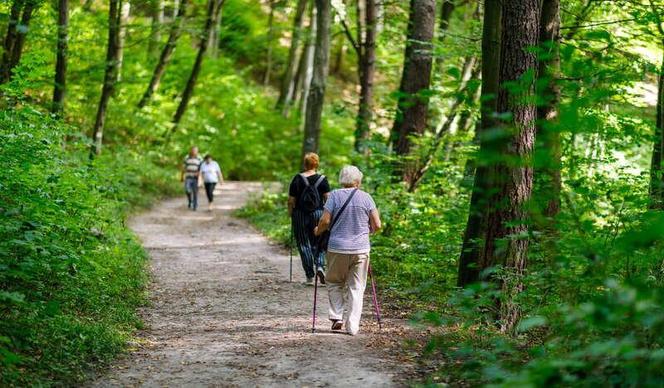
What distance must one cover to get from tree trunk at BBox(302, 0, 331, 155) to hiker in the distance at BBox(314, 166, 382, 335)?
9.81m

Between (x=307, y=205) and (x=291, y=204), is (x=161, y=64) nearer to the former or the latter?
(x=291, y=204)

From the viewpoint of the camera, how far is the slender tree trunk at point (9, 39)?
1466 centimetres

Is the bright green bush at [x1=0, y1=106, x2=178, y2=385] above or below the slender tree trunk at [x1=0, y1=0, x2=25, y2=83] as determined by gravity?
below

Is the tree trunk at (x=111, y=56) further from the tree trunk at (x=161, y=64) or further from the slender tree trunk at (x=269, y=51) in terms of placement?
the slender tree trunk at (x=269, y=51)

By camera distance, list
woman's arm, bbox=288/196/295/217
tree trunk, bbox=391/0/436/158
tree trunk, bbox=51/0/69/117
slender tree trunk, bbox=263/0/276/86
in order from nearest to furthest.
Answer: woman's arm, bbox=288/196/295/217, tree trunk, bbox=51/0/69/117, tree trunk, bbox=391/0/436/158, slender tree trunk, bbox=263/0/276/86

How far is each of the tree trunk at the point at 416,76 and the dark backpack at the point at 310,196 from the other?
485 centimetres

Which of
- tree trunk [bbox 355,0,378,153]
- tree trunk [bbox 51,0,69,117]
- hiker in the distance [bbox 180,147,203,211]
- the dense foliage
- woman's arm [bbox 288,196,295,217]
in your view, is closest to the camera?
the dense foliage

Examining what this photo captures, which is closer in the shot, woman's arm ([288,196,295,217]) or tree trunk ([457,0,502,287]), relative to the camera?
tree trunk ([457,0,502,287])

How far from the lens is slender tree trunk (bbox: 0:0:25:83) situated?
14656 millimetres

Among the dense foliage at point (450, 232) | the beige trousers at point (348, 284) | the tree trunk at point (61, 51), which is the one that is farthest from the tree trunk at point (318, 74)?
the beige trousers at point (348, 284)

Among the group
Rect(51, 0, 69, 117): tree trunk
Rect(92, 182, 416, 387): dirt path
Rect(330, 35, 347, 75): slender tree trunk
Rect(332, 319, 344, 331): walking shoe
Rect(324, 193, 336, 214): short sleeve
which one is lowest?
Rect(92, 182, 416, 387): dirt path

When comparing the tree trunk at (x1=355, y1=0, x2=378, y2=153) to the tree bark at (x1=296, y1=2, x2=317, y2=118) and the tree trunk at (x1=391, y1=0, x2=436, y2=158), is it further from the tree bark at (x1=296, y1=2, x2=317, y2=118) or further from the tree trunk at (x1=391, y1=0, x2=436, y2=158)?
the tree bark at (x1=296, y1=2, x2=317, y2=118)

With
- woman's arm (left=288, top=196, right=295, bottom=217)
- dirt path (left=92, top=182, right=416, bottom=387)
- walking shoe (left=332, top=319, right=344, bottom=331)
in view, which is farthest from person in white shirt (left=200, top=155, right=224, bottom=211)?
walking shoe (left=332, top=319, right=344, bottom=331)

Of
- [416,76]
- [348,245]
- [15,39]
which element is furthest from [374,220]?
[15,39]
